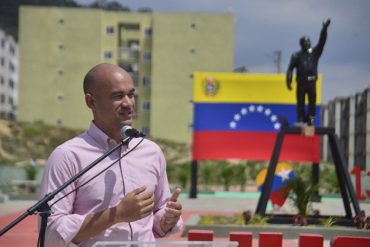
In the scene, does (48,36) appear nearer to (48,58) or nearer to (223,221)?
(48,58)

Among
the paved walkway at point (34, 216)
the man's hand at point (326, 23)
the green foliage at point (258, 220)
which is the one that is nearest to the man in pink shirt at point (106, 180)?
the paved walkway at point (34, 216)

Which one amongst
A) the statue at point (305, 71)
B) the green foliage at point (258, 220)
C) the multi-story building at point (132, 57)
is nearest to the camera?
the green foliage at point (258, 220)

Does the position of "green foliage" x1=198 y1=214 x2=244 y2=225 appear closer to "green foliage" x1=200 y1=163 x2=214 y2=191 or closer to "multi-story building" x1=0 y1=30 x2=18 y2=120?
"green foliage" x1=200 y1=163 x2=214 y2=191

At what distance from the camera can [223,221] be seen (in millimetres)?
10406

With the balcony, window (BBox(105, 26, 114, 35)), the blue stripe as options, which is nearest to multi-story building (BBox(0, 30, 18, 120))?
the balcony

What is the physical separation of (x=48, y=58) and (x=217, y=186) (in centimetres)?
1348

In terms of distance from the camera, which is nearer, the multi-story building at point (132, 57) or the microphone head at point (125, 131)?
the microphone head at point (125, 131)

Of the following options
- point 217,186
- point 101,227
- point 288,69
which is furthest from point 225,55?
point 101,227

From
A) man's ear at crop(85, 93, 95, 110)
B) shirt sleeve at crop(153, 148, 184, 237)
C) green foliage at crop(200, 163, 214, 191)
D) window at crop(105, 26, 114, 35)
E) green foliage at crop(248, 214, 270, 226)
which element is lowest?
green foliage at crop(200, 163, 214, 191)

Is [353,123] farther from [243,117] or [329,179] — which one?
[329,179]

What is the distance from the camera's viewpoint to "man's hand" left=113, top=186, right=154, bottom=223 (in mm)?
2254

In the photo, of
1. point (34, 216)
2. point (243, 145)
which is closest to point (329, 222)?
point (34, 216)

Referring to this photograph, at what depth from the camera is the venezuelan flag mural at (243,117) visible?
627 inches

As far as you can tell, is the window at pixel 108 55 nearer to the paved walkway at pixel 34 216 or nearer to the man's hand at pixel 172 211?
the paved walkway at pixel 34 216
